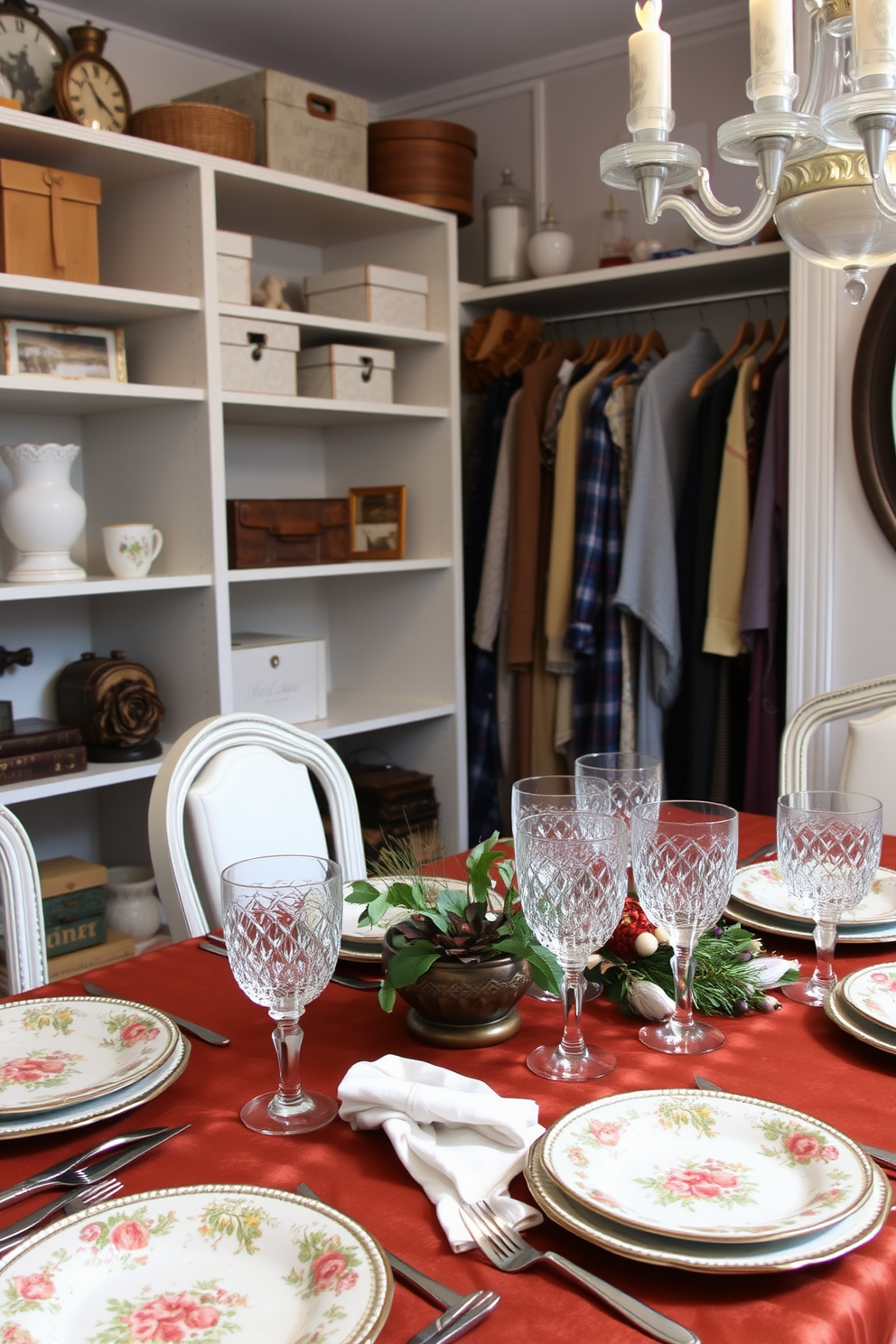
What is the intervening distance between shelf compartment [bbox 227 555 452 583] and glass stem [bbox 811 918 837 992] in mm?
1799

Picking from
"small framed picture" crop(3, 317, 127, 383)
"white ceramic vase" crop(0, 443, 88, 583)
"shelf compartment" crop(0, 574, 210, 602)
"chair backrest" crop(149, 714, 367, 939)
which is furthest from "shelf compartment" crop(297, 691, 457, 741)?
"chair backrest" crop(149, 714, 367, 939)

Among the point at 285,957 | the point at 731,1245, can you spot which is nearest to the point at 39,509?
the point at 285,957

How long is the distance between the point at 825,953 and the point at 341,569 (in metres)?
2.02

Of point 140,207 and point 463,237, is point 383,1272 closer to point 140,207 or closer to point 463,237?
point 140,207

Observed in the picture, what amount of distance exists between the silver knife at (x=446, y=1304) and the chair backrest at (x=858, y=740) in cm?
138

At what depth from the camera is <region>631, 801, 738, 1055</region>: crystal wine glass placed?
1112 mm

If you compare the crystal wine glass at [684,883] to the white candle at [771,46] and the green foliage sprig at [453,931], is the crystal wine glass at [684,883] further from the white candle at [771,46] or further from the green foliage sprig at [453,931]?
the white candle at [771,46]

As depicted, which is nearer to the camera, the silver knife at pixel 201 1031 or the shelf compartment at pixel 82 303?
the silver knife at pixel 201 1031

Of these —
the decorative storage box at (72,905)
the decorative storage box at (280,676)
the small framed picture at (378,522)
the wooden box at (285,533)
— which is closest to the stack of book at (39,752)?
the decorative storage box at (72,905)

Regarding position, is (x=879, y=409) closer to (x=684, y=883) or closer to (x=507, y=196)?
(x=507, y=196)

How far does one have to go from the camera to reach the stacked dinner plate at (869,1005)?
1.11 meters

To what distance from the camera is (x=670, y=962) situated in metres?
1.26

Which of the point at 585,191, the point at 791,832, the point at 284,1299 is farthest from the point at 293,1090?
the point at 585,191

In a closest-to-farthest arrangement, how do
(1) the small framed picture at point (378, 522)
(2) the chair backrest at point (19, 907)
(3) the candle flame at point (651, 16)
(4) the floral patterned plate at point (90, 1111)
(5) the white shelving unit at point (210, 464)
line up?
(4) the floral patterned plate at point (90, 1111) → (3) the candle flame at point (651, 16) → (2) the chair backrest at point (19, 907) → (5) the white shelving unit at point (210, 464) → (1) the small framed picture at point (378, 522)
